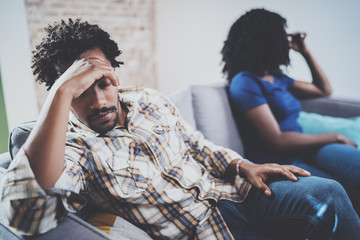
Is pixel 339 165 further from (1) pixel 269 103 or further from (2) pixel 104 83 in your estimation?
(2) pixel 104 83

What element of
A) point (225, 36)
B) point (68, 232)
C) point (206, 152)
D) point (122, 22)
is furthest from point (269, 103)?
point (122, 22)

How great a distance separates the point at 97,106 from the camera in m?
0.87

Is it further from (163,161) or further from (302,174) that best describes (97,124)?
(302,174)

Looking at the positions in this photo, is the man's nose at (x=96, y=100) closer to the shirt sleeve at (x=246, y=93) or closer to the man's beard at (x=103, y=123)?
the man's beard at (x=103, y=123)

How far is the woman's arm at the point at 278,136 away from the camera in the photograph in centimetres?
137

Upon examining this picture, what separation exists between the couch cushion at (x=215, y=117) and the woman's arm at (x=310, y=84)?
1.96 ft

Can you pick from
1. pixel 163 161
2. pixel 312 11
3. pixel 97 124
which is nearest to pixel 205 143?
pixel 163 161

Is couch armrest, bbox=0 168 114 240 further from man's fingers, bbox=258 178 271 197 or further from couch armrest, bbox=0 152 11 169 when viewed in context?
man's fingers, bbox=258 178 271 197

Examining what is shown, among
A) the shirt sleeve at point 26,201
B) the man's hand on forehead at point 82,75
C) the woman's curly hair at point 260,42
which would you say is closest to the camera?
the shirt sleeve at point 26,201

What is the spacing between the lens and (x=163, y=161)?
973 mm

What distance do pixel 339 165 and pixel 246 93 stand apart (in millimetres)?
571

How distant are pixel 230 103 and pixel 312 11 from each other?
124 centimetres

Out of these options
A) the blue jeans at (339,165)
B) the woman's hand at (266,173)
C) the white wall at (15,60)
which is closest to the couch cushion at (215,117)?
the blue jeans at (339,165)

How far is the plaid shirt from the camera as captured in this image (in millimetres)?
607
